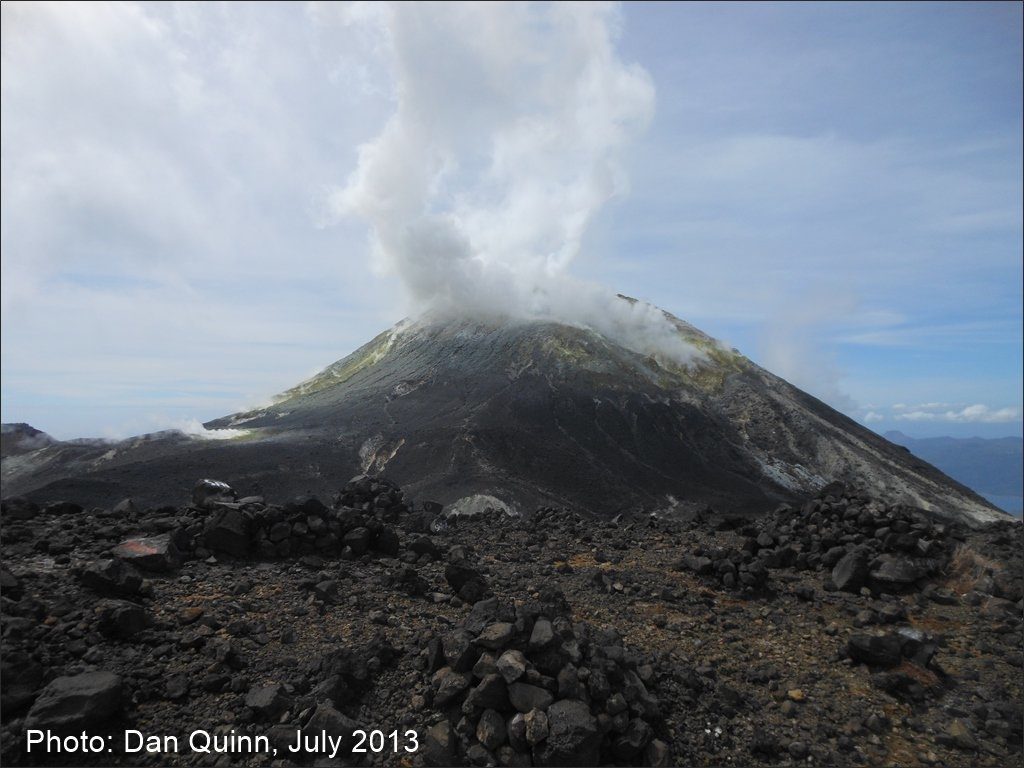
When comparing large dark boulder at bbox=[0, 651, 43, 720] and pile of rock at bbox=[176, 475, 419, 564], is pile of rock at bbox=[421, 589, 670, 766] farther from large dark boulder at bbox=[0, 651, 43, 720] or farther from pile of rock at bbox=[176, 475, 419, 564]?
pile of rock at bbox=[176, 475, 419, 564]

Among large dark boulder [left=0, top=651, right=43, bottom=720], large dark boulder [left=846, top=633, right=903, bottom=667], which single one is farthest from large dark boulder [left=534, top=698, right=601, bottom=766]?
large dark boulder [left=0, top=651, right=43, bottom=720]

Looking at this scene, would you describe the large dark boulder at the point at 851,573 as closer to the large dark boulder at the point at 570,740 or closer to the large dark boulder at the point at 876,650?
the large dark boulder at the point at 876,650

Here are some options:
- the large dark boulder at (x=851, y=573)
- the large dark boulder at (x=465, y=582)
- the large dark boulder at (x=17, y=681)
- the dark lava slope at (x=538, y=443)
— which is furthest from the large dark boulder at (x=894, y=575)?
the dark lava slope at (x=538, y=443)

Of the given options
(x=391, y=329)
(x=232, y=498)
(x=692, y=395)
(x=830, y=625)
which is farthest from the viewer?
(x=391, y=329)

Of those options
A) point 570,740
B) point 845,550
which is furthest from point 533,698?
point 845,550

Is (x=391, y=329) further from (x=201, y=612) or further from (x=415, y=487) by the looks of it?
(x=201, y=612)

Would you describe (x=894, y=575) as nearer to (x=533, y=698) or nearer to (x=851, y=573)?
(x=851, y=573)

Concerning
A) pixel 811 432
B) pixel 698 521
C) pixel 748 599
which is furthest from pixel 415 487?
pixel 811 432
